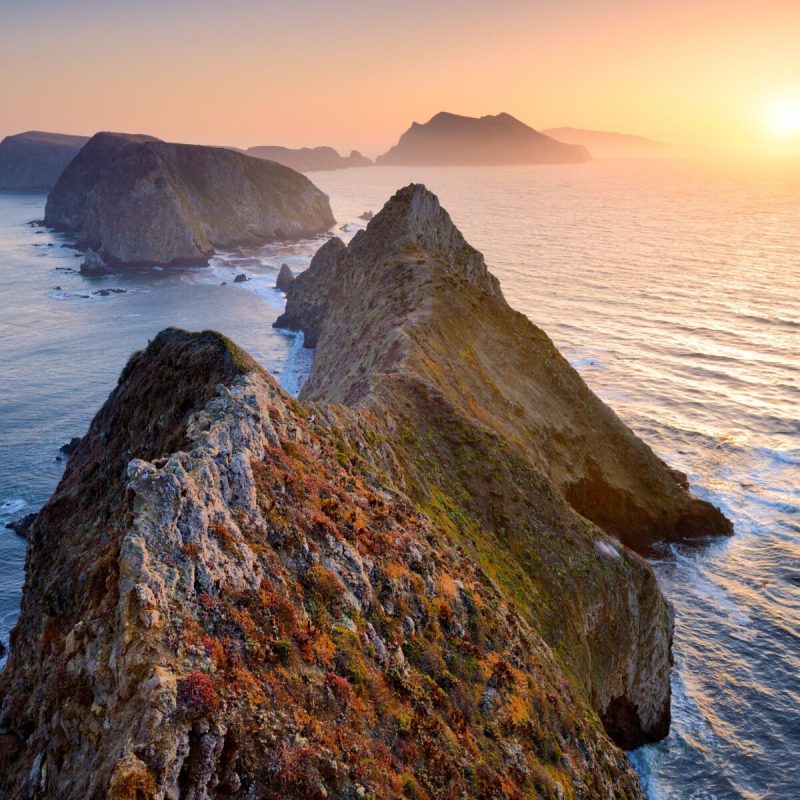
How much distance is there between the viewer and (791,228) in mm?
196500

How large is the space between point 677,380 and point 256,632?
264ft

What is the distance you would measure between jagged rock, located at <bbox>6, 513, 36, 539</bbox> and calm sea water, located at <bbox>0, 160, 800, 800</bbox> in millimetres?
919

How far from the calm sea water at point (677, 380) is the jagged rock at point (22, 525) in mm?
919

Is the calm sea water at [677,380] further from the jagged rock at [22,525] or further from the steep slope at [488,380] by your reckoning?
the steep slope at [488,380]

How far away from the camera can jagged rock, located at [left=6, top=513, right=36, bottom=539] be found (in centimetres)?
5359

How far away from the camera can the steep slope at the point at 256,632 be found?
1238 cm

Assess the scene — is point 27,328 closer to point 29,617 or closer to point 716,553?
point 29,617

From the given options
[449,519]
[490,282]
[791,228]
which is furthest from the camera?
[791,228]

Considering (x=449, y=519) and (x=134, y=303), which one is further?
(x=134, y=303)

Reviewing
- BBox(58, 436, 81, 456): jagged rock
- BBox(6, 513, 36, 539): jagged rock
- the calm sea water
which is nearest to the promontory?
the calm sea water

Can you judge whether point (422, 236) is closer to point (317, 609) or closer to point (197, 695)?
point (317, 609)

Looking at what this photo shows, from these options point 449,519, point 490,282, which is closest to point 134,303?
point 490,282

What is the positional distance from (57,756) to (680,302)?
393ft

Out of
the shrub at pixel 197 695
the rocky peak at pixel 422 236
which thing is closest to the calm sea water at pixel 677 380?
the rocky peak at pixel 422 236
